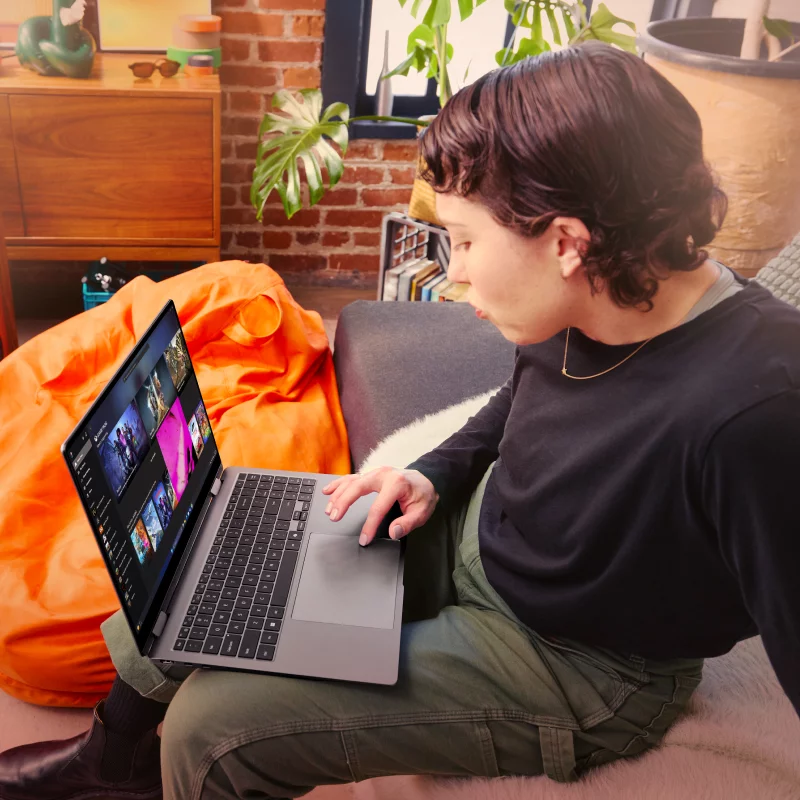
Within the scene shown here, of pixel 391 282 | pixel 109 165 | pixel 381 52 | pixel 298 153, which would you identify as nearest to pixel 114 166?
pixel 109 165

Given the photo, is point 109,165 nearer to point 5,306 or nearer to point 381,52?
point 5,306

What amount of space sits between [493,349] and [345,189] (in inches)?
57.7

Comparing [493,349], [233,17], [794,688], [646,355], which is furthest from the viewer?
[233,17]

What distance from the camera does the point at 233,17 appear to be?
2697 millimetres

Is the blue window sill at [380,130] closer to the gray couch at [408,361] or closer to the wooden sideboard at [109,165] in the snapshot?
the wooden sideboard at [109,165]

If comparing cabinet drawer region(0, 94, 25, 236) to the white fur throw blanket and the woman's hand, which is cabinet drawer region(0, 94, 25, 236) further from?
the white fur throw blanket

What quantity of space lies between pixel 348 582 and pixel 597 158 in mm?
564

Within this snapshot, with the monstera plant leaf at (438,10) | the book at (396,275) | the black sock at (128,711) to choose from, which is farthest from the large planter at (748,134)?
the black sock at (128,711)

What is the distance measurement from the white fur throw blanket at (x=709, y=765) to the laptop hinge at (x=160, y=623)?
366mm

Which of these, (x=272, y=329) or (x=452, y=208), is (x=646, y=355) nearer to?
(x=452, y=208)

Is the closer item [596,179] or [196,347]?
[596,179]

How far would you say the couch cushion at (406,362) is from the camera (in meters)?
1.60

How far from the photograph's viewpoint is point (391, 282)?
2.65 metres

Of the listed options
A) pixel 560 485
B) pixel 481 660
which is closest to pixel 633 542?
pixel 560 485
